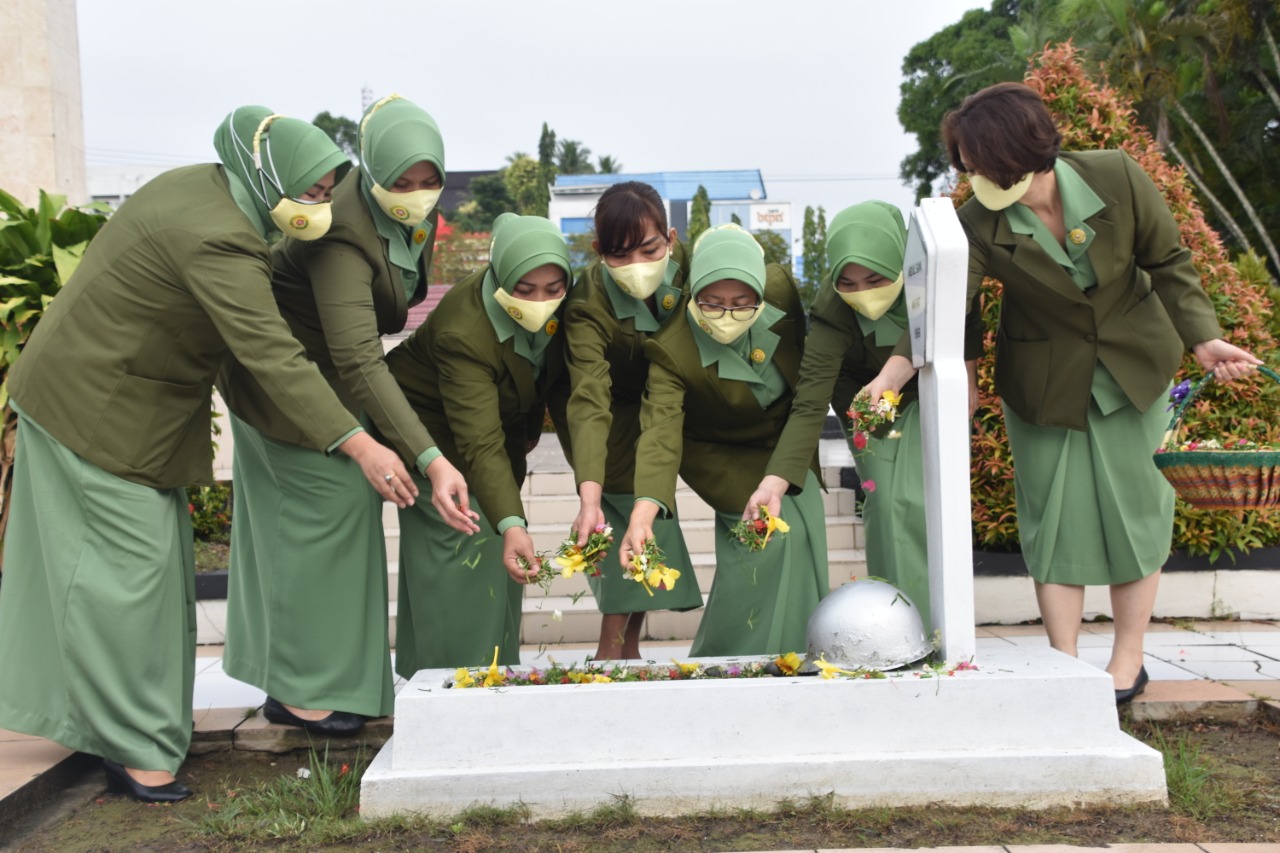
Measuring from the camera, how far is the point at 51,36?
8242 millimetres

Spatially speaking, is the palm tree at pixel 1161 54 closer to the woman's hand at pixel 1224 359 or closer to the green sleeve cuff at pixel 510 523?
the woman's hand at pixel 1224 359

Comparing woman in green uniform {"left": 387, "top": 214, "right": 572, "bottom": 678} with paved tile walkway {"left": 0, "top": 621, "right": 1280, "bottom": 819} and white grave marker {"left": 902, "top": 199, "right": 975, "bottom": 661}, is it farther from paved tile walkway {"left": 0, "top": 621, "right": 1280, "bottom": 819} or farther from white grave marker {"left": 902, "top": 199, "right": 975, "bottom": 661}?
white grave marker {"left": 902, "top": 199, "right": 975, "bottom": 661}

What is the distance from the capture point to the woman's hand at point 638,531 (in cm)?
337

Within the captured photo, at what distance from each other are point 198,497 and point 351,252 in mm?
4556

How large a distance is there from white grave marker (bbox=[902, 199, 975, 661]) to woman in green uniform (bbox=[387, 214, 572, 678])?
1.14 metres

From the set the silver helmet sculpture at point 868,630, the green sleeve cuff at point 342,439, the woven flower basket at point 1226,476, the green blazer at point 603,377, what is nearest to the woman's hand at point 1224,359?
the woven flower basket at point 1226,476

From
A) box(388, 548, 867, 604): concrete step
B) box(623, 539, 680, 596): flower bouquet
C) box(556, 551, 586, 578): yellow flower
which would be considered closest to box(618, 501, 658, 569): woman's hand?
box(623, 539, 680, 596): flower bouquet

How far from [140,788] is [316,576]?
2.66ft

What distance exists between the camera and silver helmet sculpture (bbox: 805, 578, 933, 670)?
3299 millimetres

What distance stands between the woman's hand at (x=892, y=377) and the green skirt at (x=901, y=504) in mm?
384

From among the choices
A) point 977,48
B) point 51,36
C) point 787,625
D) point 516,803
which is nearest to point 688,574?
point 787,625

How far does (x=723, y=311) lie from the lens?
374 cm

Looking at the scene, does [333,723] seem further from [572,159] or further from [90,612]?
[572,159]

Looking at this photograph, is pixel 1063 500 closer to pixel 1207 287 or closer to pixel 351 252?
pixel 351 252
